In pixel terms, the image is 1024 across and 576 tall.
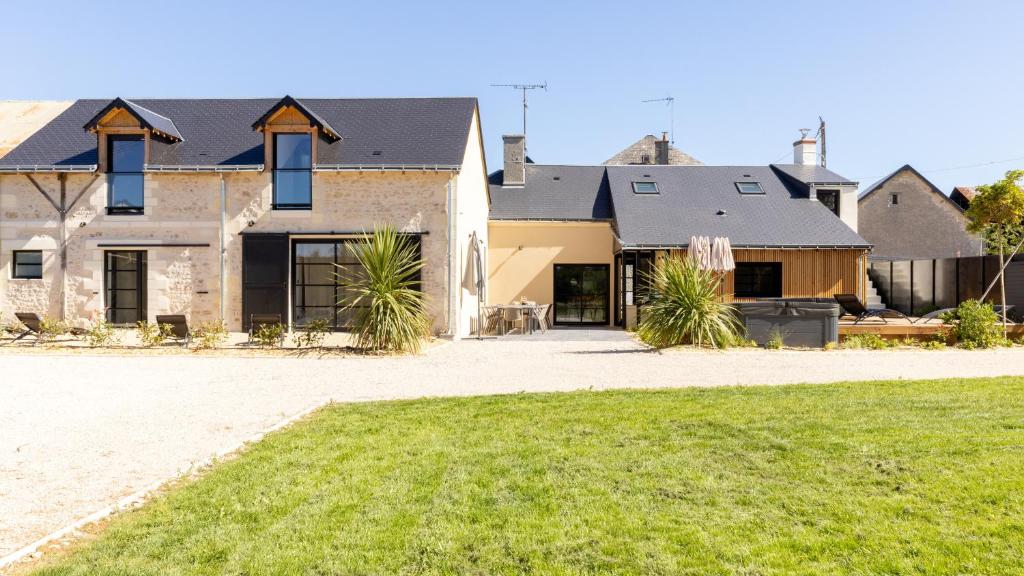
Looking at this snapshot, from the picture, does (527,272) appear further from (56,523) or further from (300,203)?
(56,523)

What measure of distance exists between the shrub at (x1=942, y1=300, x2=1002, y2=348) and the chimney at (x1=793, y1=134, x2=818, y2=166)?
1242cm

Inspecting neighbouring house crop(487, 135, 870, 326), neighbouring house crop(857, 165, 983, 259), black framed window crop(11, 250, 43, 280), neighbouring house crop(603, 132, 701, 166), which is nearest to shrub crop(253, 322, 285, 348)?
black framed window crop(11, 250, 43, 280)

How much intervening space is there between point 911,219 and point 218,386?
2913 cm

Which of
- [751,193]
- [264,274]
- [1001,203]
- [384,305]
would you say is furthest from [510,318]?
[1001,203]

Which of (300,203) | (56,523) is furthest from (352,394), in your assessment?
(300,203)

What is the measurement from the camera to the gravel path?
4469 mm

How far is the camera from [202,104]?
18.1 m

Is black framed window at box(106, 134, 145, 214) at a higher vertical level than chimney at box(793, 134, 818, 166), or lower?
lower

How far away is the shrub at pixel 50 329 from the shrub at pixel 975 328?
18.1 m

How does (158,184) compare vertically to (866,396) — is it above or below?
above

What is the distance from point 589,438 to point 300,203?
1208cm

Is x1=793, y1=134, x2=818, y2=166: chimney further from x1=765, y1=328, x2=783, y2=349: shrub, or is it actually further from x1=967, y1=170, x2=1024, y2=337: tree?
x1=765, y1=328, x2=783, y2=349: shrub

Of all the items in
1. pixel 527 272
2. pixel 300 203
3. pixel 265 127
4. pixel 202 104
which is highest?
pixel 202 104

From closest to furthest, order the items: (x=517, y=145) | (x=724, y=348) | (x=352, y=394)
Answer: (x=352, y=394) → (x=724, y=348) → (x=517, y=145)
